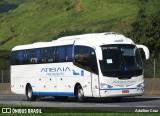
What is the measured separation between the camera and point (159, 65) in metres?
34.0

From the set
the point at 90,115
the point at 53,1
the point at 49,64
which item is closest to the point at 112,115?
the point at 90,115

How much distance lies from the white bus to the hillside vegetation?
2069 inches

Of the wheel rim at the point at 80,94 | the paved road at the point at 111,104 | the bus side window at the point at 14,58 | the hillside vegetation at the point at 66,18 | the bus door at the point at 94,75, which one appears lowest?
the paved road at the point at 111,104

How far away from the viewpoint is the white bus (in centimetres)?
2606

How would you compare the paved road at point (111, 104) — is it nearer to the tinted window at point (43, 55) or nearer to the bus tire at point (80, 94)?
the bus tire at point (80, 94)

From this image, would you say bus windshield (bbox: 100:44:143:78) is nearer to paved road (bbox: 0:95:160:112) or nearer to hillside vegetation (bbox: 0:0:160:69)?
paved road (bbox: 0:95:160:112)

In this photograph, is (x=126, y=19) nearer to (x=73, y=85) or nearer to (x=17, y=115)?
(x=73, y=85)

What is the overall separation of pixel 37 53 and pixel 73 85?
4.48 metres

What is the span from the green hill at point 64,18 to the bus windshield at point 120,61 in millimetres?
55328

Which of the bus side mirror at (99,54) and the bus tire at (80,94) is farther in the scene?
the bus tire at (80,94)

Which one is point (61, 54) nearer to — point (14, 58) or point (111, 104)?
point (111, 104)

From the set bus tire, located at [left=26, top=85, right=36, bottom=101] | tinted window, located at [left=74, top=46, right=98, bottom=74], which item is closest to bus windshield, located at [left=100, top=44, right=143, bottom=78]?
tinted window, located at [left=74, top=46, right=98, bottom=74]

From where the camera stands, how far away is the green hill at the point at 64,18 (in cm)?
9093

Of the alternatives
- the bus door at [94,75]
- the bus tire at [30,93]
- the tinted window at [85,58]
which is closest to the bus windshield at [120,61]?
the bus door at [94,75]
